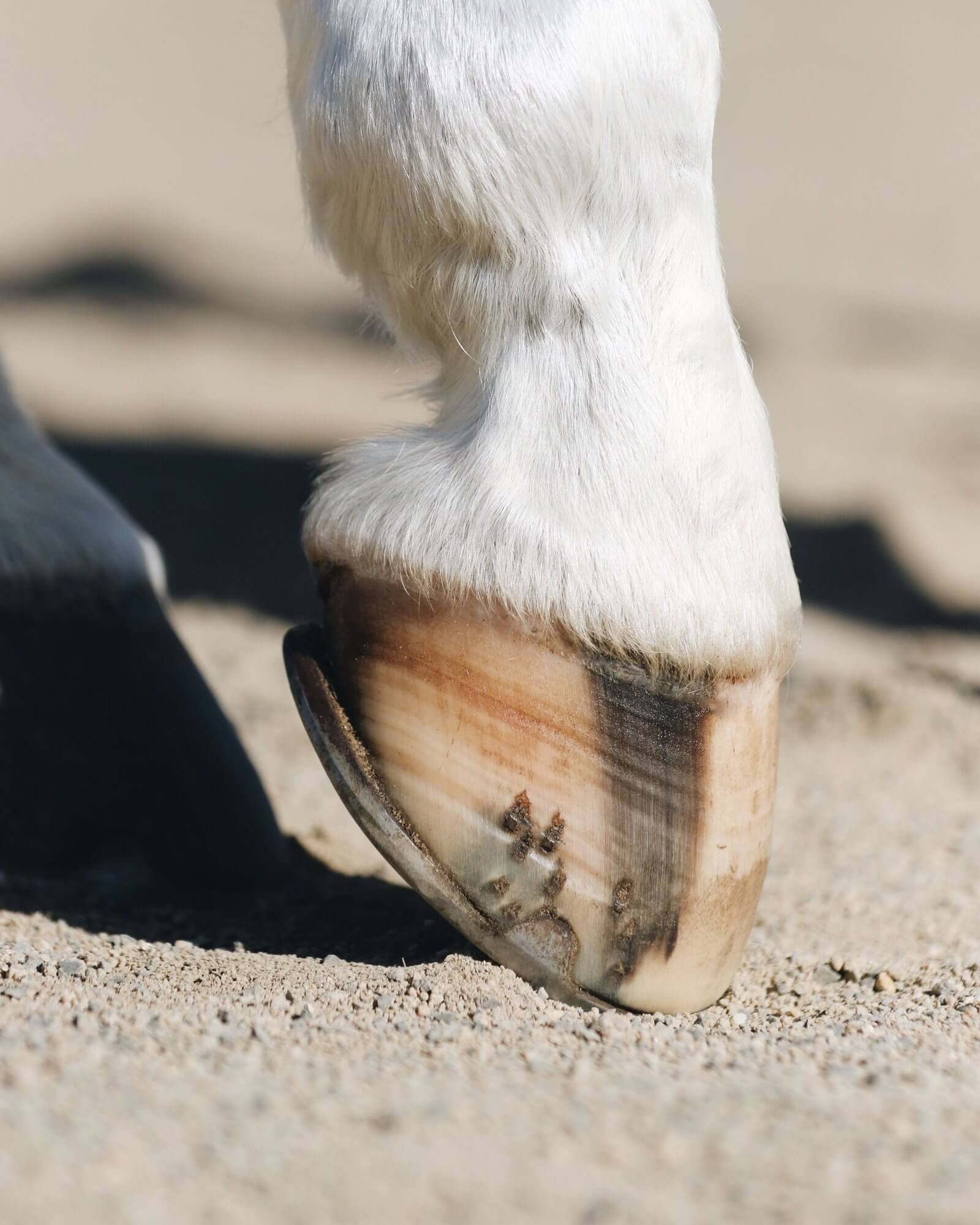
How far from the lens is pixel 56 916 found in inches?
57.8

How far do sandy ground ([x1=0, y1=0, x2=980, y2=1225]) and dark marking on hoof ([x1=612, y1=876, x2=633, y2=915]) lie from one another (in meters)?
0.10

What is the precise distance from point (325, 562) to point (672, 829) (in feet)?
1.23

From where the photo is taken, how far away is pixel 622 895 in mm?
1174

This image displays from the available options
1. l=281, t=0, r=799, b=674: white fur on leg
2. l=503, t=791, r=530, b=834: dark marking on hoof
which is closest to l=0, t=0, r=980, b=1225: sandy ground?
l=503, t=791, r=530, b=834: dark marking on hoof

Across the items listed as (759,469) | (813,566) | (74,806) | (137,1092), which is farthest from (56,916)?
(813,566)

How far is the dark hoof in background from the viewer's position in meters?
1.59

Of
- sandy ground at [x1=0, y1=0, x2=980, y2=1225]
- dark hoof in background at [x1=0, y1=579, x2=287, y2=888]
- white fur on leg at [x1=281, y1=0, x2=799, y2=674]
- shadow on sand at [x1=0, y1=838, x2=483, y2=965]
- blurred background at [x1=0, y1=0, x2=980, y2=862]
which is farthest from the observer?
blurred background at [x1=0, y1=0, x2=980, y2=862]

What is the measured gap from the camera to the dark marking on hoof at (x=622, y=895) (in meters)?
1.17

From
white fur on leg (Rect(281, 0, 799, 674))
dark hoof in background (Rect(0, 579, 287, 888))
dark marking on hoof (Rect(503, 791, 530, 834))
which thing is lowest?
dark hoof in background (Rect(0, 579, 287, 888))

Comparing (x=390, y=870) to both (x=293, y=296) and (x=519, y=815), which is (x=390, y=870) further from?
(x=293, y=296)

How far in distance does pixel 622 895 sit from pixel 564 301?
1.60 feet

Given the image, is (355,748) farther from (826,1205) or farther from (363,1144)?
(826,1205)

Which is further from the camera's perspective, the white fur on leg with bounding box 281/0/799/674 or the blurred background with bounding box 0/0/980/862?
the blurred background with bounding box 0/0/980/862

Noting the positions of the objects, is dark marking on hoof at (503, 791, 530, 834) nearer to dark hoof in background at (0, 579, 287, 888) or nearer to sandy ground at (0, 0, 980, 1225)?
sandy ground at (0, 0, 980, 1225)
